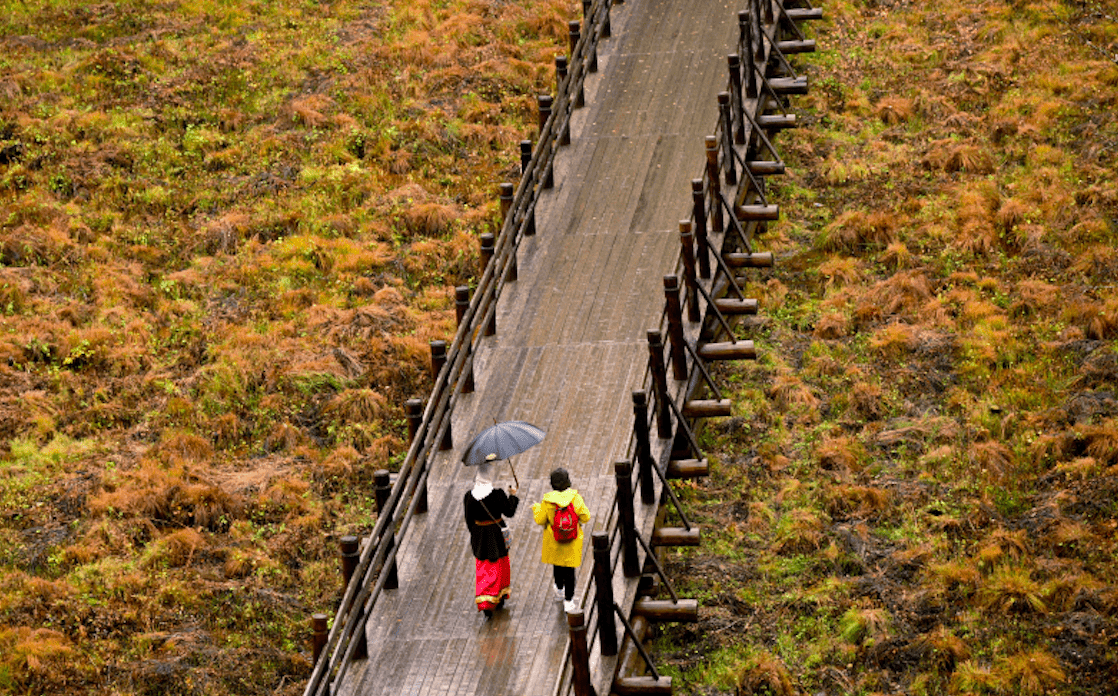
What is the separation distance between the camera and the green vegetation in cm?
1609

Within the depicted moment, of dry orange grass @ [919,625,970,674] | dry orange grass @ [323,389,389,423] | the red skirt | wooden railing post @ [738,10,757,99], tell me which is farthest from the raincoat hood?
wooden railing post @ [738,10,757,99]

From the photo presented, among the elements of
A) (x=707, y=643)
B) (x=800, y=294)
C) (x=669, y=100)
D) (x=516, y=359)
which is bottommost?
(x=707, y=643)

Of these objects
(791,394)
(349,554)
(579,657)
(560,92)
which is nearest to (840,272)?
(791,394)

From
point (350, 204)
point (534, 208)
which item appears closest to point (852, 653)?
point (534, 208)

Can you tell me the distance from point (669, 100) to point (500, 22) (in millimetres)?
8445

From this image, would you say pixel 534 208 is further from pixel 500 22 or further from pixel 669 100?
pixel 500 22

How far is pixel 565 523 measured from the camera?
12.3 meters

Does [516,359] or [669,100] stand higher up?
[669,100]

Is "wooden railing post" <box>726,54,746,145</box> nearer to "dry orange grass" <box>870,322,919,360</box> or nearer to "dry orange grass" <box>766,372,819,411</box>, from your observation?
"dry orange grass" <box>766,372,819,411</box>

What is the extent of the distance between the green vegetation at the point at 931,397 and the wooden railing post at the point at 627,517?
11.5 ft

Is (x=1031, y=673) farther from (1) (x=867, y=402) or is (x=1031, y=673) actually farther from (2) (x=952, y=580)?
(1) (x=867, y=402)

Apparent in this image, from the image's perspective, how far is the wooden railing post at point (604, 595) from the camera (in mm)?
11875

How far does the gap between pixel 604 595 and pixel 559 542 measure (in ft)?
1.98

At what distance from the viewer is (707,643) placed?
16.5 metres
